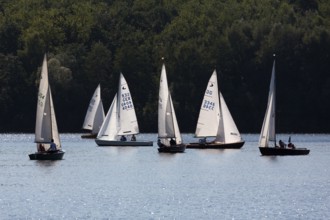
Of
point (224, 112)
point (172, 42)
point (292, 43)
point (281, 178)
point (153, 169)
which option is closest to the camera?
point (281, 178)

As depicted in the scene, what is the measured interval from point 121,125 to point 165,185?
4248 cm

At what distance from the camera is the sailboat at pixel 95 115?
459 feet

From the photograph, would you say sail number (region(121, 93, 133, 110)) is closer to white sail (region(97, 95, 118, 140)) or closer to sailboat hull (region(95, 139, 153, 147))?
white sail (region(97, 95, 118, 140))

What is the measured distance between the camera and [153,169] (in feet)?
284

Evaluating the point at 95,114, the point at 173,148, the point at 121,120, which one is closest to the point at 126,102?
the point at 121,120

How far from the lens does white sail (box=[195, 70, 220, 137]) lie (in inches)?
4338

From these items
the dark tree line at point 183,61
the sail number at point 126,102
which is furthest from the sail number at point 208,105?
the dark tree line at point 183,61

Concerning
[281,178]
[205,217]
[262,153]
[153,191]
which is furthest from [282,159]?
[205,217]

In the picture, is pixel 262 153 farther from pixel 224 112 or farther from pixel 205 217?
pixel 205 217

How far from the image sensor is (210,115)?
363ft

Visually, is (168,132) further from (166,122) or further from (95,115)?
(95,115)

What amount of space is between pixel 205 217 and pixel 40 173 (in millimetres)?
26165

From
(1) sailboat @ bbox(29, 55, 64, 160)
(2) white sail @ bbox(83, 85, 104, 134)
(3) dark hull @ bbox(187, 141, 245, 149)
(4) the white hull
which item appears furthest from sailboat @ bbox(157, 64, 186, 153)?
(2) white sail @ bbox(83, 85, 104, 134)

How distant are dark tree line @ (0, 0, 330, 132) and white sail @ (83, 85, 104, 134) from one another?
11.3m
